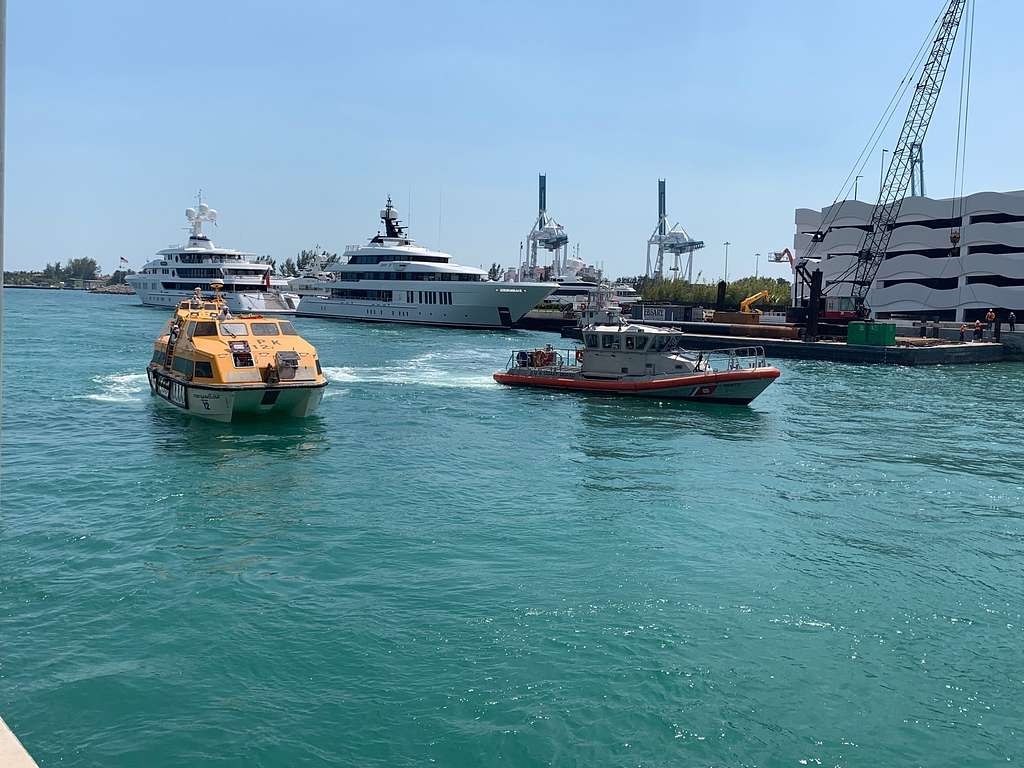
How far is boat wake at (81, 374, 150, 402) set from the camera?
126 ft

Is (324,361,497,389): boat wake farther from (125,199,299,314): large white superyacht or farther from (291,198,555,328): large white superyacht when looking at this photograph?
(125,199,299,314): large white superyacht

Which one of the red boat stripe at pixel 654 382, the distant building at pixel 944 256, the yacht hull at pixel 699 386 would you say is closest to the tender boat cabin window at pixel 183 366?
the red boat stripe at pixel 654 382

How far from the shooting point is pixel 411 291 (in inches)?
4417

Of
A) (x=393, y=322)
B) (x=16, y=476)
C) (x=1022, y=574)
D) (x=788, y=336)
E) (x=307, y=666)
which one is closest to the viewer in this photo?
(x=307, y=666)

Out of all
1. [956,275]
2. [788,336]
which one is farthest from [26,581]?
[956,275]

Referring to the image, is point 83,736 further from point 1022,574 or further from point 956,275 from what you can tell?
point 956,275

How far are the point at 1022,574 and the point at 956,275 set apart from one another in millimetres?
87649

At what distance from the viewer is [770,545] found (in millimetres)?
18484

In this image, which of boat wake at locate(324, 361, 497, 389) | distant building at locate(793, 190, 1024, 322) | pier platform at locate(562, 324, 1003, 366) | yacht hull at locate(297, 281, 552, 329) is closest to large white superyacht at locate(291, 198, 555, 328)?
yacht hull at locate(297, 281, 552, 329)

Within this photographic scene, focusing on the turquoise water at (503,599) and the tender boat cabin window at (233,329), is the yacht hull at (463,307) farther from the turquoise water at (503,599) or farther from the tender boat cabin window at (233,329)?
the turquoise water at (503,599)

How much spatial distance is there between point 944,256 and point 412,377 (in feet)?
246

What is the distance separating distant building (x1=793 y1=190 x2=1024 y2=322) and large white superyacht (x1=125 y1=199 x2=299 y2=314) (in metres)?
77.2

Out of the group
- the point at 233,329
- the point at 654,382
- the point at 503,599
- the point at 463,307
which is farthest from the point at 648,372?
the point at 463,307

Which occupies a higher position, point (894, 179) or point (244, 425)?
point (894, 179)
